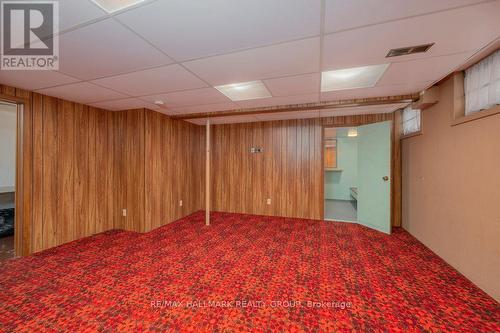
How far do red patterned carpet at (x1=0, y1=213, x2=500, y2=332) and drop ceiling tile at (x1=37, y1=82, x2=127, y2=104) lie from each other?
228 centimetres

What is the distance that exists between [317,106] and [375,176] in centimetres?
182

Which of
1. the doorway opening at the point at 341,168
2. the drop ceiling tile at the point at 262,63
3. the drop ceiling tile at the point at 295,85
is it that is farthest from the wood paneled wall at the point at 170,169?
the doorway opening at the point at 341,168

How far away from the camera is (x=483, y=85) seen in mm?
2057

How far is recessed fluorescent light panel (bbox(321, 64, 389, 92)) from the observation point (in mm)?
2344

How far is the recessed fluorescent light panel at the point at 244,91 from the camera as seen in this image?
2840 mm

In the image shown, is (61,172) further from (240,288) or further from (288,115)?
(288,115)

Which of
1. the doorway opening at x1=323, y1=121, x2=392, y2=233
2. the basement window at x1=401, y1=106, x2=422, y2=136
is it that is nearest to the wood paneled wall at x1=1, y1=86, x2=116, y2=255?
the doorway opening at x1=323, y1=121, x2=392, y2=233

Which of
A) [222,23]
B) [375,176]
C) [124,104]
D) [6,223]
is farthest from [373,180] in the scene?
[6,223]

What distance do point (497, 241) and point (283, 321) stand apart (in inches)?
83.5

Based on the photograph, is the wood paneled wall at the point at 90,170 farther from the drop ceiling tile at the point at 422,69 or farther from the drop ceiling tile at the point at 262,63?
the drop ceiling tile at the point at 422,69

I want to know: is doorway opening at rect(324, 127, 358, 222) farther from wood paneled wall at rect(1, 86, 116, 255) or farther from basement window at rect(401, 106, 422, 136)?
wood paneled wall at rect(1, 86, 116, 255)

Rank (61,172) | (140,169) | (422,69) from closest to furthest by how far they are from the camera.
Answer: (422,69), (61,172), (140,169)

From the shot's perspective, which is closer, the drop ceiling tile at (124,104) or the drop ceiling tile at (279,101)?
the drop ceiling tile at (279,101)

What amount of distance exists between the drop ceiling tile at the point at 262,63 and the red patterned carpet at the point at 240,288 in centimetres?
230
